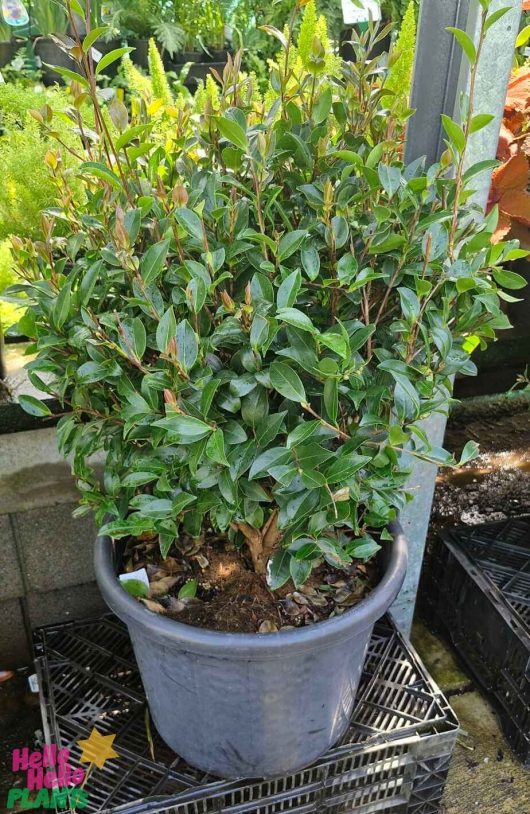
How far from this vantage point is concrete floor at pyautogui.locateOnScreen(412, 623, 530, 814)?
72.9 inches

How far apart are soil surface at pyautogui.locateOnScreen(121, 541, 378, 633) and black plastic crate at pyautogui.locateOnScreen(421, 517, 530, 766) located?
516 mm

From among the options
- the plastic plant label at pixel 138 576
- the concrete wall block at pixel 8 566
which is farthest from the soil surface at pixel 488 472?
the concrete wall block at pixel 8 566

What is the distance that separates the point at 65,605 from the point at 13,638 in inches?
7.1

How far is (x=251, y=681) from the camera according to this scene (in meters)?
1.42

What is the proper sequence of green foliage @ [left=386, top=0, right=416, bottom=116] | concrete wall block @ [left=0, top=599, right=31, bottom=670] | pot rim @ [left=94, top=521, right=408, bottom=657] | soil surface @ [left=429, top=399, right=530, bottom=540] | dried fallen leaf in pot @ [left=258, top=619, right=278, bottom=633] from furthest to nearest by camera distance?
soil surface @ [left=429, top=399, right=530, bottom=540]
concrete wall block @ [left=0, top=599, right=31, bottom=670]
green foliage @ [left=386, top=0, right=416, bottom=116]
dried fallen leaf in pot @ [left=258, top=619, right=278, bottom=633]
pot rim @ [left=94, top=521, right=408, bottom=657]

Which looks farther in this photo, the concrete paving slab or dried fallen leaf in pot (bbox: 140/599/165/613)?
the concrete paving slab

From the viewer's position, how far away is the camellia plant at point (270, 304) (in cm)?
122

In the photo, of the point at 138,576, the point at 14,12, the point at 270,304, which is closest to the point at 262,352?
the point at 270,304

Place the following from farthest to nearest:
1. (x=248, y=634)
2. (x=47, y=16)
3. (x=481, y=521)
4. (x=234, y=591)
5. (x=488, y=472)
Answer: (x=47, y=16) → (x=488, y=472) → (x=481, y=521) → (x=234, y=591) → (x=248, y=634)

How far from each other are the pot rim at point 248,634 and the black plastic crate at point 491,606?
2.04ft

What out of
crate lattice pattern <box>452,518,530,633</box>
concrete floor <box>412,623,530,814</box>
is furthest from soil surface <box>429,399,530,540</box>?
concrete floor <box>412,623,530,814</box>

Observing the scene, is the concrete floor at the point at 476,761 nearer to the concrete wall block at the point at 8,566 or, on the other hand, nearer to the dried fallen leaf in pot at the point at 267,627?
the dried fallen leaf in pot at the point at 267,627

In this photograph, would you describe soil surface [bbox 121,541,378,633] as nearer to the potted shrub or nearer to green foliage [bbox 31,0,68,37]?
the potted shrub

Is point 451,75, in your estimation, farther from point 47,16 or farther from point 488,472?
point 47,16
